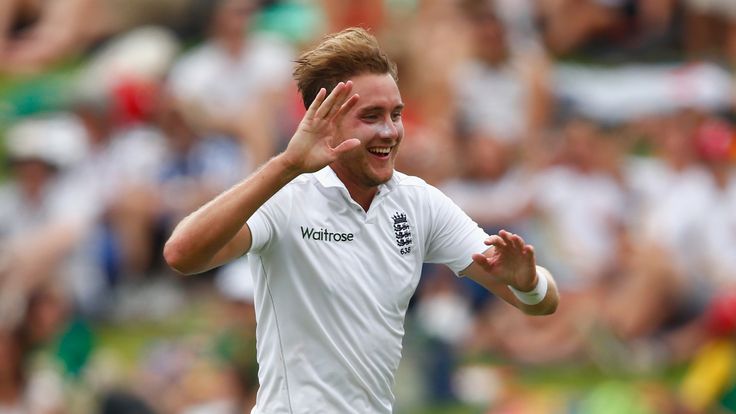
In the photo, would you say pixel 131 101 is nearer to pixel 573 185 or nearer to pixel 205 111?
pixel 205 111

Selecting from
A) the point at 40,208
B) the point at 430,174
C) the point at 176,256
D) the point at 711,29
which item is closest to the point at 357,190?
the point at 176,256

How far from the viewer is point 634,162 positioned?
10.4m

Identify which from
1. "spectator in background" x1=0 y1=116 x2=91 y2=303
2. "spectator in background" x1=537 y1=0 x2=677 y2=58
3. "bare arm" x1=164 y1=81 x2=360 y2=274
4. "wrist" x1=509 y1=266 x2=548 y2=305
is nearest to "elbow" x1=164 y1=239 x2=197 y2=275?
"bare arm" x1=164 y1=81 x2=360 y2=274

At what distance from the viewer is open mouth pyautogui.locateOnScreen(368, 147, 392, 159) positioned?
446cm

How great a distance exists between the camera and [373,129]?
4418 mm

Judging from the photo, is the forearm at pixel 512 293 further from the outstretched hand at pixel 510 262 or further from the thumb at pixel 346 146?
the thumb at pixel 346 146

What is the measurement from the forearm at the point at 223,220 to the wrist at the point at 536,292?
1.03m

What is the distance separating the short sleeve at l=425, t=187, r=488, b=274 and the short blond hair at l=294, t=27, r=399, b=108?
0.53 m

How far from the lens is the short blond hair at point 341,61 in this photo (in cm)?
446

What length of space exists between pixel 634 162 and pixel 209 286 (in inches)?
138

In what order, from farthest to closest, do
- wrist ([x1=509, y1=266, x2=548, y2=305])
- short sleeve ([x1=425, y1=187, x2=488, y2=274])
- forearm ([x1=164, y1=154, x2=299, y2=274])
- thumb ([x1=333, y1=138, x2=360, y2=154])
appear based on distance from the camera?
short sleeve ([x1=425, y1=187, x2=488, y2=274]) < wrist ([x1=509, y1=266, x2=548, y2=305]) < thumb ([x1=333, y1=138, x2=360, y2=154]) < forearm ([x1=164, y1=154, x2=299, y2=274])

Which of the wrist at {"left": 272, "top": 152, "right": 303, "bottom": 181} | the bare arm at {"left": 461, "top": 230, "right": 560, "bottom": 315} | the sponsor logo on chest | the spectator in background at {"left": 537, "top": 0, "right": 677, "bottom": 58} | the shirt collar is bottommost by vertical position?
the spectator in background at {"left": 537, "top": 0, "right": 677, "bottom": 58}

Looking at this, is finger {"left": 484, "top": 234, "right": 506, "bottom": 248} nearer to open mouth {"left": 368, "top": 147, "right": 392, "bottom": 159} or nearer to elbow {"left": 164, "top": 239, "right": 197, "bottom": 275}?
open mouth {"left": 368, "top": 147, "right": 392, "bottom": 159}

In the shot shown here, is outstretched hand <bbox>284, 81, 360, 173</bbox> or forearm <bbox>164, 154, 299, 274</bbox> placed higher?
outstretched hand <bbox>284, 81, 360, 173</bbox>
